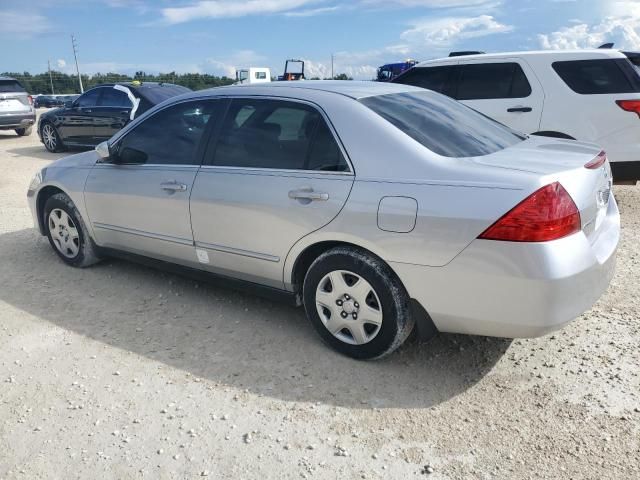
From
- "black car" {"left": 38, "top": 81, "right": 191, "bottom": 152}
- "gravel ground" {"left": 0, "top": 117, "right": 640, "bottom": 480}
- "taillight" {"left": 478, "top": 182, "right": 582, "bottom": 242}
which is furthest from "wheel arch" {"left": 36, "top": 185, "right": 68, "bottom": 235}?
"black car" {"left": 38, "top": 81, "right": 191, "bottom": 152}

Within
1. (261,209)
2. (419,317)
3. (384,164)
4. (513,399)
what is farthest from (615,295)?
(261,209)

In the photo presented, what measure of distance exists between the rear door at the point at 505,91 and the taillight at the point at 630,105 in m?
0.83

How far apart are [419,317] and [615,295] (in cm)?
198

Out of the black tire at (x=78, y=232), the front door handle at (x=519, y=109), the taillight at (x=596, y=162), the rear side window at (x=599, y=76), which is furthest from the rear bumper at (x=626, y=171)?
the black tire at (x=78, y=232)

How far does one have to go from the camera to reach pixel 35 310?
405 centimetres

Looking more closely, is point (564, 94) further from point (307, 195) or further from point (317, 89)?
point (307, 195)

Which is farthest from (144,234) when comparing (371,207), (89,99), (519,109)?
(89,99)

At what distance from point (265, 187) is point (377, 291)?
98 cm

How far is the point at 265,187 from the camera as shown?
3342 millimetres

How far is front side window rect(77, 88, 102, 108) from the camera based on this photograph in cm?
1174

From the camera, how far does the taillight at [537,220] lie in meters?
2.50

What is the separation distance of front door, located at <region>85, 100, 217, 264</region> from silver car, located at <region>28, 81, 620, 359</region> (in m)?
0.02

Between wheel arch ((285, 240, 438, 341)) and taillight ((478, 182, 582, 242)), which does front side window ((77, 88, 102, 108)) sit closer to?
wheel arch ((285, 240, 438, 341))

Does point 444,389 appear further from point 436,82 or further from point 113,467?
point 436,82
